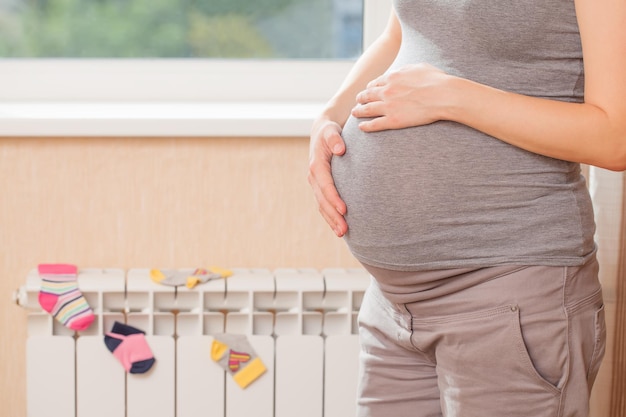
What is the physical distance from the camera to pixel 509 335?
883 mm

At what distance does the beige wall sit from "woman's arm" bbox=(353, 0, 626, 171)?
717 millimetres

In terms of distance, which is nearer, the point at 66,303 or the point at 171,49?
the point at 66,303

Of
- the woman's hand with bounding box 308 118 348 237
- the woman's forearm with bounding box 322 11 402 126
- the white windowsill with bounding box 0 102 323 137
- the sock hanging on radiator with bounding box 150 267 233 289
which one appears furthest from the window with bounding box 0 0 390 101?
the woman's hand with bounding box 308 118 348 237

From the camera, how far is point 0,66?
5.80 ft

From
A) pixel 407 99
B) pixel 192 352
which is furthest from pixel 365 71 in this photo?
pixel 192 352

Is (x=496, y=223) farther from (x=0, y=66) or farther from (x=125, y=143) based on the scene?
(x=0, y=66)

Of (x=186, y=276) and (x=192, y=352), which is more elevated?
(x=186, y=276)

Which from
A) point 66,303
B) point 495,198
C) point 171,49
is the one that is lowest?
point 66,303

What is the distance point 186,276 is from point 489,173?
84cm

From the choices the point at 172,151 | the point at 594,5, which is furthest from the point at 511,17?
the point at 172,151

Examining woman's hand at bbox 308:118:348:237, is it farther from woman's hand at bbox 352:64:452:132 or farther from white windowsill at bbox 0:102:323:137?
white windowsill at bbox 0:102:323:137

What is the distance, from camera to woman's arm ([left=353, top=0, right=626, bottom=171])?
81cm

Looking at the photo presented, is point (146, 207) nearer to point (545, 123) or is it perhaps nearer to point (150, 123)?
point (150, 123)

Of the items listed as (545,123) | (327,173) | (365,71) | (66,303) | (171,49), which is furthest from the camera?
(171,49)
